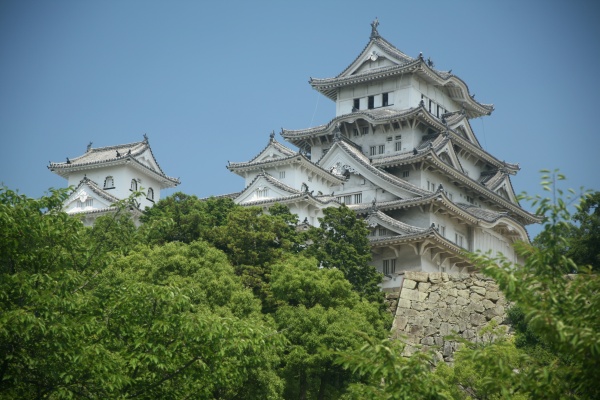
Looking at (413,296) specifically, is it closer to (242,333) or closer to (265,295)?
(265,295)

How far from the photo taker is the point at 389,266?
49.3m

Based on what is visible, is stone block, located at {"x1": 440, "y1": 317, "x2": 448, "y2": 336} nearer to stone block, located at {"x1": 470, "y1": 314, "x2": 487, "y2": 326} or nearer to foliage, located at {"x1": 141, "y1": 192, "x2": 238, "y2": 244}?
stone block, located at {"x1": 470, "y1": 314, "x2": 487, "y2": 326}

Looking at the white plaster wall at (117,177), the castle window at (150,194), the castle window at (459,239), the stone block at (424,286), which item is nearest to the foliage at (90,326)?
the stone block at (424,286)

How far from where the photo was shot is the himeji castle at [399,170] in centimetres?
5019

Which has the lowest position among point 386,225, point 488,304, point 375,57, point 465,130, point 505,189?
point 488,304

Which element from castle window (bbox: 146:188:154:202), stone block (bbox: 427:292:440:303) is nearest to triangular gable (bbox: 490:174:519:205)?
castle window (bbox: 146:188:154:202)

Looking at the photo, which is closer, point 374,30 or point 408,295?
point 408,295

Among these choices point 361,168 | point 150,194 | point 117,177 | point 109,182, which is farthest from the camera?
point 150,194

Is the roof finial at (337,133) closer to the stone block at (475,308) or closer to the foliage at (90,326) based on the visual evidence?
the stone block at (475,308)

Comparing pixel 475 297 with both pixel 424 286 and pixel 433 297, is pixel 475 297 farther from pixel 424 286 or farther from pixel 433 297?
pixel 424 286

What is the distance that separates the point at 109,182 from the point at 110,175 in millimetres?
401

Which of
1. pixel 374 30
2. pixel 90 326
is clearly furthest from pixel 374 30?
pixel 90 326

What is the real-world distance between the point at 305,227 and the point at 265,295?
11688 millimetres

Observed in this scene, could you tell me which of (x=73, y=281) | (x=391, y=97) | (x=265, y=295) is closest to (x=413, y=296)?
(x=265, y=295)
